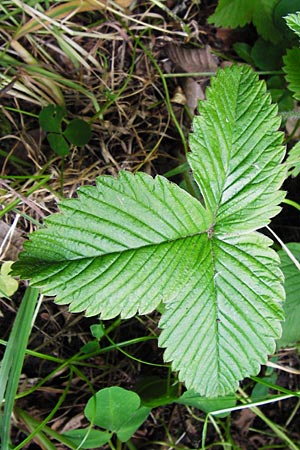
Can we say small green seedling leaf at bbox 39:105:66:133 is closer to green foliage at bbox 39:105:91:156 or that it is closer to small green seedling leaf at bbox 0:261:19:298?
green foliage at bbox 39:105:91:156

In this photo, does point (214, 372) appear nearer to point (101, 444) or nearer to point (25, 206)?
point (101, 444)

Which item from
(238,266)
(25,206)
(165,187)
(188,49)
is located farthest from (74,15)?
(238,266)

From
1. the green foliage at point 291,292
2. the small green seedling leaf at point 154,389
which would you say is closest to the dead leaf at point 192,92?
the green foliage at point 291,292

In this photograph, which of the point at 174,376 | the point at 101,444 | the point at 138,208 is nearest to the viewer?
the point at 138,208

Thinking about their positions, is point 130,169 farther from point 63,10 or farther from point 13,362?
point 13,362

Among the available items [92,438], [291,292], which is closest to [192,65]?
[291,292]

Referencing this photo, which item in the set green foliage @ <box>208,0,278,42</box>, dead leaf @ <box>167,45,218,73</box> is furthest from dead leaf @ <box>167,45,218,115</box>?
green foliage @ <box>208,0,278,42</box>
